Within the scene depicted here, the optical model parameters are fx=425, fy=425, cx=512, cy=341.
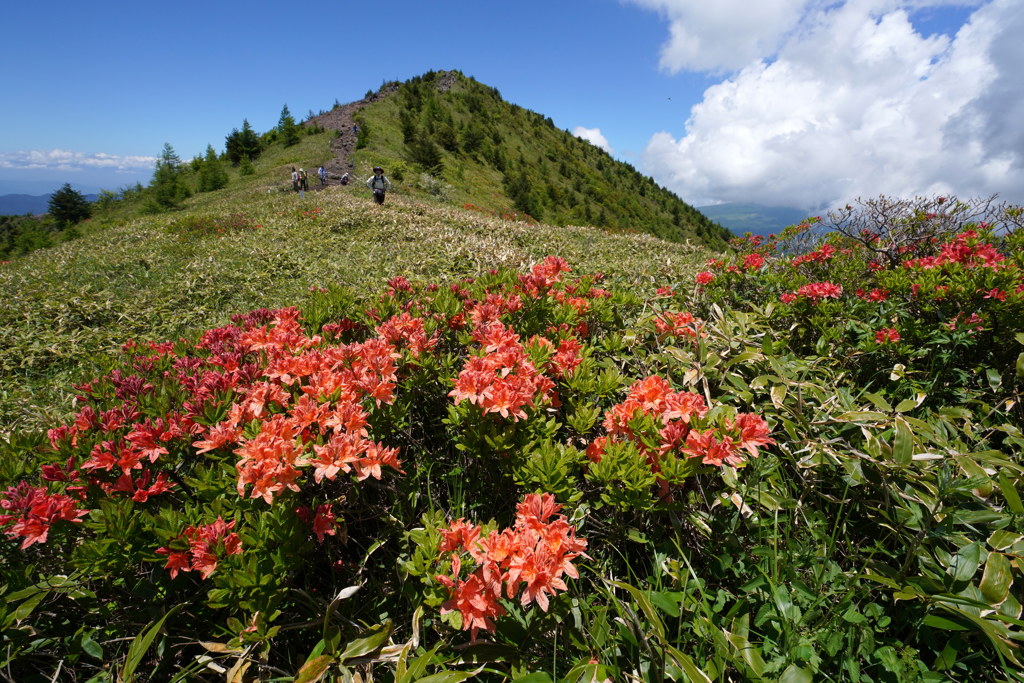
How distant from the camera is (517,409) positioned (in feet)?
4.60

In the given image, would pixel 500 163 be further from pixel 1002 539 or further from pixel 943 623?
pixel 943 623

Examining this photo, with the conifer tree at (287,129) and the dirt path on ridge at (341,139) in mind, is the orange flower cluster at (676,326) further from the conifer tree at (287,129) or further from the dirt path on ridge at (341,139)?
the conifer tree at (287,129)

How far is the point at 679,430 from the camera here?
4.58ft

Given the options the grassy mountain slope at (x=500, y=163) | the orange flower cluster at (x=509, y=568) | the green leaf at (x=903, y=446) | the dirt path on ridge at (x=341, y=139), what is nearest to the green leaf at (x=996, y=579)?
the green leaf at (x=903, y=446)

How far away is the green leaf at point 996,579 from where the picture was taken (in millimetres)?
1129

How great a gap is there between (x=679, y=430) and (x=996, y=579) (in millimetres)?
874

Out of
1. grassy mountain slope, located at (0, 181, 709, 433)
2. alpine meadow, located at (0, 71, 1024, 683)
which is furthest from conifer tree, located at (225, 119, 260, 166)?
alpine meadow, located at (0, 71, 1024, 683)

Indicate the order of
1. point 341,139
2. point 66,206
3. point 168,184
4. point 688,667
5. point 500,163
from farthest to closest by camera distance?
point 500,163 → point 341,139 → point 66,206 → point 168,184 → point 688,667

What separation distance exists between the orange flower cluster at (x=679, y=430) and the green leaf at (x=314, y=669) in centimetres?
96

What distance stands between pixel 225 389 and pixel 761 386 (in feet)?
7.54

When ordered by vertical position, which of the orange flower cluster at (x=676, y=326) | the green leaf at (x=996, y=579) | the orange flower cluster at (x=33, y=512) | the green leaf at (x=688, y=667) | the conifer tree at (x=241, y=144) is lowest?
the green leaf at (x=688, y=667)

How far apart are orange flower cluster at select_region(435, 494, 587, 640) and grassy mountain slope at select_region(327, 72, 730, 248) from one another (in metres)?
19.5

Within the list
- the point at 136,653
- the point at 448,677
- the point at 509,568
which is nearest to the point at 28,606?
the point at 136,653

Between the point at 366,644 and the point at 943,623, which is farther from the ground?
the point at 943,623
